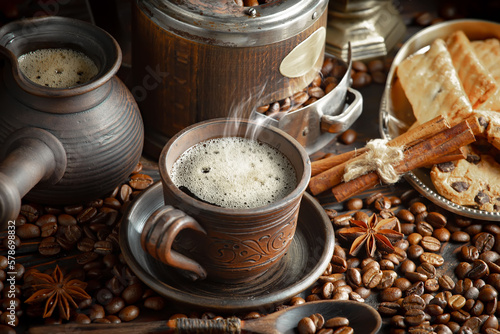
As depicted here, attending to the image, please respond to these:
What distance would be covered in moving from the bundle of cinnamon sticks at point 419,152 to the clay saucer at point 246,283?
14cm

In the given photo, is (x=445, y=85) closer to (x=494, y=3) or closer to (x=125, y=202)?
(x=494, y=3)

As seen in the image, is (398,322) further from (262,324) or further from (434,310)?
(262,324)

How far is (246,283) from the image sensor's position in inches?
51.3

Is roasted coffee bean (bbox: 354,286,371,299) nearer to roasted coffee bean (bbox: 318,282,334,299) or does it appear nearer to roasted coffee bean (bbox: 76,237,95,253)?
roasted coffee bean (bbox: 318,282,334,299)

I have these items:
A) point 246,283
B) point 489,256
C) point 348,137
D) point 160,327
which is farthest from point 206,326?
point 348,137

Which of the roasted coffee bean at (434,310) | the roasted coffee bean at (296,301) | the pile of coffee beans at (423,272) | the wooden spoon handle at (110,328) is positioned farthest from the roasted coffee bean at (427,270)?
the wooden spoon handle at (110,328)

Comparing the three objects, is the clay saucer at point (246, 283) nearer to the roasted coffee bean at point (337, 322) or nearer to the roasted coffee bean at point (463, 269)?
the roasted coffee bean at point (337, 322)

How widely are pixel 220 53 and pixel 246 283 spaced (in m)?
0.56

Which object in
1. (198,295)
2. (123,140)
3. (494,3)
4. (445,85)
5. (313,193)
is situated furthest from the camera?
(494,3)

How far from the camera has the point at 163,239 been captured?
1.06 meters

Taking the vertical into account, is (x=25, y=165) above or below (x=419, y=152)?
above

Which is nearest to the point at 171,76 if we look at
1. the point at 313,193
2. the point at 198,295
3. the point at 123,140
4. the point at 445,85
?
the point at 123,140

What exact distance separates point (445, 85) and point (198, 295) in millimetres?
990

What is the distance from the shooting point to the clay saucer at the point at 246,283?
1.19 metres
